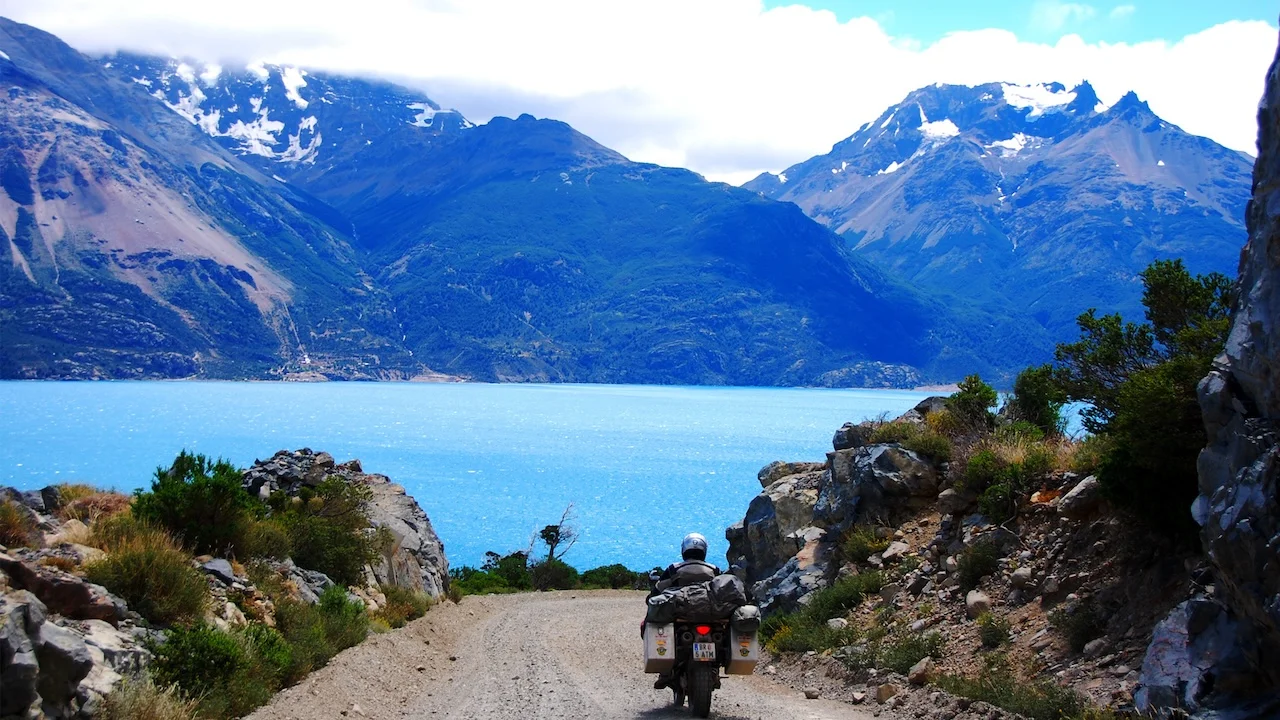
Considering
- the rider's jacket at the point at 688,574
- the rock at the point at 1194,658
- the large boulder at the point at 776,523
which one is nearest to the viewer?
the rock at the point at 1194,658

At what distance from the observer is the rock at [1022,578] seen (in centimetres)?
1138

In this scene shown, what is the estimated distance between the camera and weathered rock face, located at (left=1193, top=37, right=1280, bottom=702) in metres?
6.74

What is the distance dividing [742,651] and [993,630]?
310 cm

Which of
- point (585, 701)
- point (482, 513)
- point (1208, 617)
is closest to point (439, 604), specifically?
point (585, 701)

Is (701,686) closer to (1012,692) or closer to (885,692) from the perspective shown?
(885,692)

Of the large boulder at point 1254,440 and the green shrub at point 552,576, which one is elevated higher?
the large boulder at point 1254,440

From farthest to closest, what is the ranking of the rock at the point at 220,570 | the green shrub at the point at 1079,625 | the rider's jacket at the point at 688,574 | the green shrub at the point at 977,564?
the rock at the point at 220,570 → the green shrub at the point at 977,564 → the rider's jacket at the point at 688,574 → the green shrub at the point at 1079,625

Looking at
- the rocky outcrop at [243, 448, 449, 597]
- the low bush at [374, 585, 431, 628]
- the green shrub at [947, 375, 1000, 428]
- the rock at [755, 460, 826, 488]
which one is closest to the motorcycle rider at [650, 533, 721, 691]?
the green shrub at [947, 375, 1000, 428]

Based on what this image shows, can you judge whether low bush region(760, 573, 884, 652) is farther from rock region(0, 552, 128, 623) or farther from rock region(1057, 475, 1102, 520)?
rock region(0, 552, 128, 623)

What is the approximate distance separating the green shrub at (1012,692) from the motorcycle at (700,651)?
208cm

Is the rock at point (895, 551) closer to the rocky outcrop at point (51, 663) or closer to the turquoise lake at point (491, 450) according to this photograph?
the rocky outcrop at point (51, 663)

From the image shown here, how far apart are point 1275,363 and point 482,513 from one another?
60.2 m

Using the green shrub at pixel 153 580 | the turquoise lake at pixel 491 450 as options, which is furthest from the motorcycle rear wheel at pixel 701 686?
the turquoise lake at pixel 491 450

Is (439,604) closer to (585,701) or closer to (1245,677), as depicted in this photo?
(585,701)
